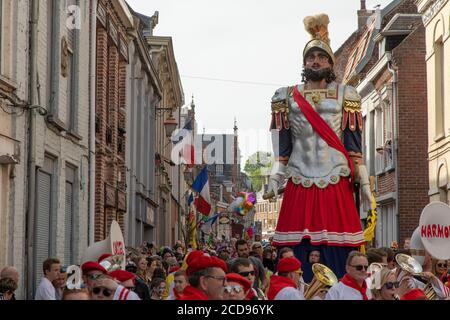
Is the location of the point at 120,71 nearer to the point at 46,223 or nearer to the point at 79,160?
the point at 79,160

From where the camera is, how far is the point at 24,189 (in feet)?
57.4

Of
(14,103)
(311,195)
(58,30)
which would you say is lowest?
(311,195)

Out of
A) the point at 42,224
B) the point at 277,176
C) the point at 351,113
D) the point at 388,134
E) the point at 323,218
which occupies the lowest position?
the point at 323,218

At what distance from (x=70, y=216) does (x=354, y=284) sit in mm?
14402

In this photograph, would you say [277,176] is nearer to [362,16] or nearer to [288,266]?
[288,266]

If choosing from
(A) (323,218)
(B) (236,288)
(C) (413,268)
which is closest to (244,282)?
(B) (236,288)

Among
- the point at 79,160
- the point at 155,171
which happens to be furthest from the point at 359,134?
the point at 155,171

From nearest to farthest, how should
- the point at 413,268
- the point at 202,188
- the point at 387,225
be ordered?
the point at 413,268, the point at 202,188, the point at 387,225

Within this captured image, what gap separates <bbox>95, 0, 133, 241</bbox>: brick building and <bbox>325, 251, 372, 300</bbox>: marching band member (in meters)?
17.2

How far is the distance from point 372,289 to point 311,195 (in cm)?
415

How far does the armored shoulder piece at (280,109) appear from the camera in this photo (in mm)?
12336

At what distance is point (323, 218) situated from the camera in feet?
39.3

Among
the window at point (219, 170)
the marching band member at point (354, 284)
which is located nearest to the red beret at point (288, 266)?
the marching band member at point (354, 284)

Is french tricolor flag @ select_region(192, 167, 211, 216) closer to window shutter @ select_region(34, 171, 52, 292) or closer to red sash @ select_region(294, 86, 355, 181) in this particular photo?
window shutter @ select_region(34, 171, 52, 292)
